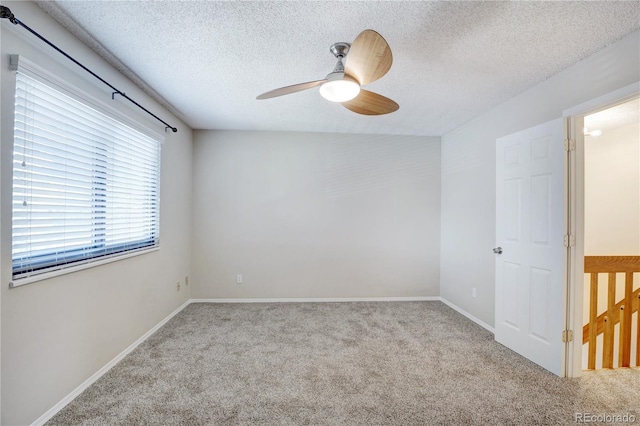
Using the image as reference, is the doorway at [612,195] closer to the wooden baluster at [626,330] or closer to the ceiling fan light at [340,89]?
the wooden baluster at [626,330]

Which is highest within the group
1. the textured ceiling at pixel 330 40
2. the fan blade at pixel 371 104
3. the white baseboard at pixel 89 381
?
the textured ceiling at pixel 330 40

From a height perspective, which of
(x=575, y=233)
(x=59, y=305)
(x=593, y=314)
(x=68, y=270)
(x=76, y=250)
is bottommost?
(x=593, y=314)

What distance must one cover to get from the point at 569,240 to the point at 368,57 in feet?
7.00

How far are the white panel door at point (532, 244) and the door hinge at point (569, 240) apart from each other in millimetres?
34

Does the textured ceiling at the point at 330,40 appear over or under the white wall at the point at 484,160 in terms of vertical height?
over

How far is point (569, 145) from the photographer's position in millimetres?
2189

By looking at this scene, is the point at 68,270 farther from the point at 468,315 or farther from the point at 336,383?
the point at 468,315

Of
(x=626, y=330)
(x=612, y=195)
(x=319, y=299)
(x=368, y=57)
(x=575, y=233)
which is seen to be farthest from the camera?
(x=319, y=299)

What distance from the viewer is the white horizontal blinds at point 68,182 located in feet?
5.04

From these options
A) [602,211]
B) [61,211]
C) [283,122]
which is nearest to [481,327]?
[602,211]

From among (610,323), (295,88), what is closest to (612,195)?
(610,323)

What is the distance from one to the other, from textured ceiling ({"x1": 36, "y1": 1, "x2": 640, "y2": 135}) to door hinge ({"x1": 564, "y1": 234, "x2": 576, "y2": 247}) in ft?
4.46

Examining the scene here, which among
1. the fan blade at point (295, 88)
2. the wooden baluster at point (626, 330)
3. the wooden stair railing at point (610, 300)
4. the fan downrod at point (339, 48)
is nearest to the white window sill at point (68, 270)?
the fan blade at point (295, 88)

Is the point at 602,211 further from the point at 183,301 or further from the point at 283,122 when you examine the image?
the point at 183,301
